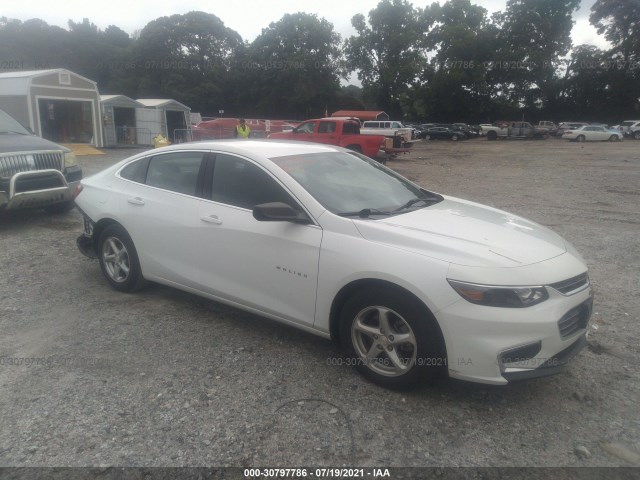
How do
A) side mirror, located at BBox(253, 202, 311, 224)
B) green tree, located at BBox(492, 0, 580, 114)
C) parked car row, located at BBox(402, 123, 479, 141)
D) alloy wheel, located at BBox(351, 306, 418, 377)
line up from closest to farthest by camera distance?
1. alloy wheel, located at BBox(351, 306, 418, 377)
2. side mirror, located at BBox(253, 202, 311, 224)
3. parked car row, located at BBox(402, 123, 479, 141)
4. green tree, located at BBox(492, 0, 580, 114)

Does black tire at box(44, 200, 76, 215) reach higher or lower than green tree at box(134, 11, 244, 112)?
lower

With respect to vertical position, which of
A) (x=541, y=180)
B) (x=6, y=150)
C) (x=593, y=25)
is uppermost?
(x=593, y=25)

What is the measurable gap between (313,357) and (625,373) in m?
2.24

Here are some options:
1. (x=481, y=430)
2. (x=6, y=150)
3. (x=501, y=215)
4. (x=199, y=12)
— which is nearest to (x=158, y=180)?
(x=501, y=215)

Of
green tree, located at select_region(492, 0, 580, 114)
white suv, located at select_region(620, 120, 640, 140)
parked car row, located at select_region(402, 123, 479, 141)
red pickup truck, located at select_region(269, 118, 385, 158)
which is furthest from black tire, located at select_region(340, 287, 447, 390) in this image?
green tree, located at select_region(492, 0, 580, 114)

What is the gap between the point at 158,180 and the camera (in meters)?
4.59

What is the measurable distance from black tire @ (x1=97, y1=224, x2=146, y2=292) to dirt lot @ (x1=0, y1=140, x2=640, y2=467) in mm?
143

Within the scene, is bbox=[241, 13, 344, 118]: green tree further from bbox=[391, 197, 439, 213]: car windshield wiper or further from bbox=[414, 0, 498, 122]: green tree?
bbox=[391, 197, 439, 213]: car windshield wiper

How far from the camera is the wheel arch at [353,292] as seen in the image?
2.98 m

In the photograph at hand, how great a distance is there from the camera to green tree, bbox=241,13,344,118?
56844mm

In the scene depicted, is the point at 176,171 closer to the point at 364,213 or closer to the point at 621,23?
the point at 364,213

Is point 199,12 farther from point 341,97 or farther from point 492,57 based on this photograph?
point 492,57

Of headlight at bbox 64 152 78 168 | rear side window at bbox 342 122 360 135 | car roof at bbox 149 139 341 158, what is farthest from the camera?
rear side window at bbox 342 122 360 135

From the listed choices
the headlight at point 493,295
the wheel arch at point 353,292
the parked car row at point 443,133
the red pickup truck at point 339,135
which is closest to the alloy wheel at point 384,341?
the wheel arch at point 353,292
